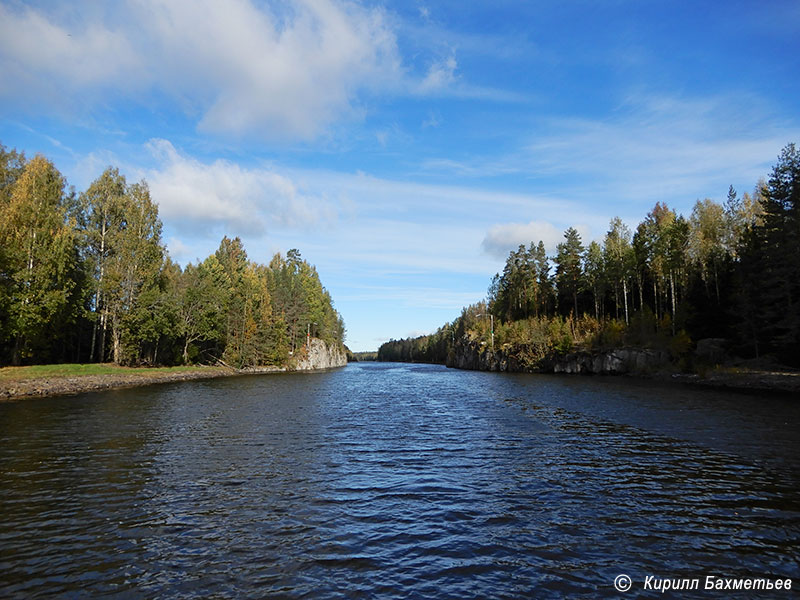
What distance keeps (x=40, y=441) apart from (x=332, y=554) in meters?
19.1

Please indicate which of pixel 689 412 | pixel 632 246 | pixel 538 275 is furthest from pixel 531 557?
pixel 538 275

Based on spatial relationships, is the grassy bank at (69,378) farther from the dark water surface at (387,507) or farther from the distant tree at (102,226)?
the dark water surface at (387,507)

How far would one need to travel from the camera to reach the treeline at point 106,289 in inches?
1885

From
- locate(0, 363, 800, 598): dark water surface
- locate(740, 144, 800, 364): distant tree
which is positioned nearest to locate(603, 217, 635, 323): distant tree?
locate(740, 144, 800, 364): distant tree

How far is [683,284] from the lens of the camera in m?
76.7

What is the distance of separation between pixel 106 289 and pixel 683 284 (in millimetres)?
90373

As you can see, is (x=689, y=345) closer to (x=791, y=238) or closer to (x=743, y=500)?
(x=791, y=238)

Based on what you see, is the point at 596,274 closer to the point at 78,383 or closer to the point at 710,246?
the point at 710,246

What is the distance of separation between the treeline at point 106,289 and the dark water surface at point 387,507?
1117 inches

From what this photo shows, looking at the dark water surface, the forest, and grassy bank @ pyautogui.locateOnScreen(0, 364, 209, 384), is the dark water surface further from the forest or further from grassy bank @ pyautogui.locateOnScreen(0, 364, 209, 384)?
the forest

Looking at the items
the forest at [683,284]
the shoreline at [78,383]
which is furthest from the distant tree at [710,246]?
the shoreline at [78,383]

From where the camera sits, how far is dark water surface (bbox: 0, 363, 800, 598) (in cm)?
911

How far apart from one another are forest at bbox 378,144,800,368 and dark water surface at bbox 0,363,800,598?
33721mm

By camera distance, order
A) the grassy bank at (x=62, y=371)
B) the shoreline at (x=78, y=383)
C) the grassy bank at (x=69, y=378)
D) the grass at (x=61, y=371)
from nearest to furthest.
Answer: the shoreline at (x=78, y=383) → the grassy bank at (x=69, y=378) → the grassy bank at (x=62, y=371) → the grass at (x=61, y=371)
